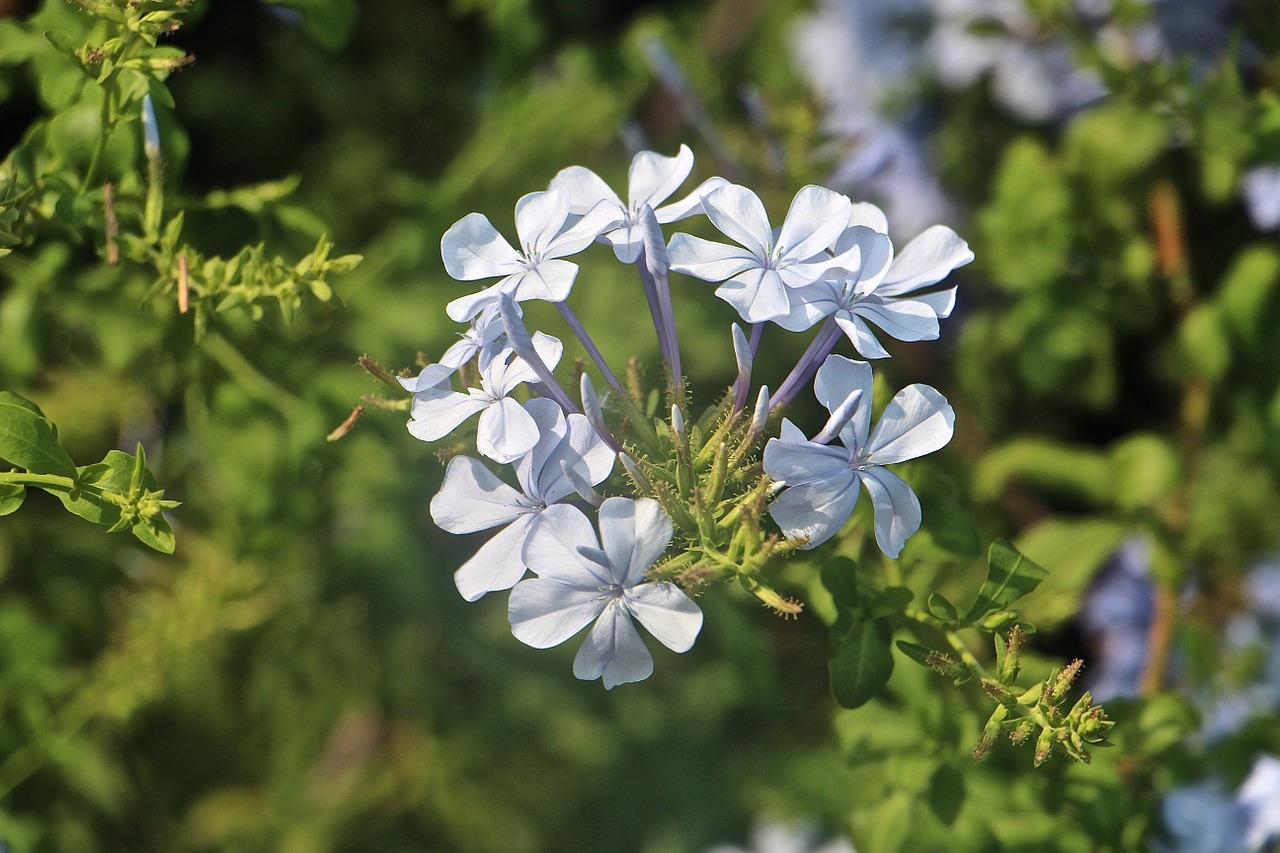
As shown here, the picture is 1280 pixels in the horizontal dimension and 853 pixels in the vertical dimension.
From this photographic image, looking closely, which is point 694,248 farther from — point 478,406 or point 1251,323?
point 1251,323

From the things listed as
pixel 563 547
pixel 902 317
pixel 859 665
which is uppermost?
pixel 902 317

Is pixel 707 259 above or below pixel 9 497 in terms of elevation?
above

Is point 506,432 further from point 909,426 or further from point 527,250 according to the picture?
point 909,426

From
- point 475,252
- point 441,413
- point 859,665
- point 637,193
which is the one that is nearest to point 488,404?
point 441,413

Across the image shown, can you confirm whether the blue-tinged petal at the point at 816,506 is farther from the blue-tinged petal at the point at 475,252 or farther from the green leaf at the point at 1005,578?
the blue-tinged petal at the point at 475,252

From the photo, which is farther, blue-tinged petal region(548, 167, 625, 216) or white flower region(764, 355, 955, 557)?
blue-tinged petal region(548, 167, 625, 216)

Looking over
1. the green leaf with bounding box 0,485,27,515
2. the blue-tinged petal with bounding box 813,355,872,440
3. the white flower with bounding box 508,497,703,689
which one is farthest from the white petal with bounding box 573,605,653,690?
the green leaf with bounding box 0,485,27,515

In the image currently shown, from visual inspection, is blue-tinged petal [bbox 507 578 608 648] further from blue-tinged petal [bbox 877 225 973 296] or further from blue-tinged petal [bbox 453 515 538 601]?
blue-tinged petal [bbox 877 225 973 296]
